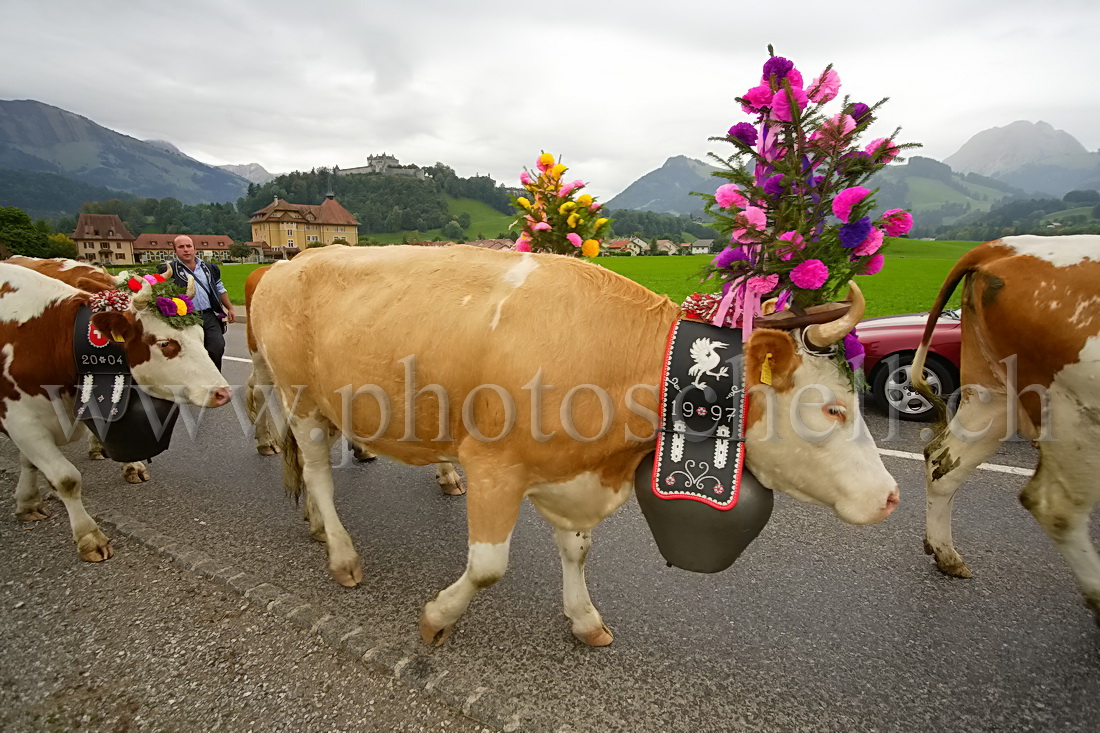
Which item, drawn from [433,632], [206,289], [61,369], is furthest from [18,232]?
[433,632]

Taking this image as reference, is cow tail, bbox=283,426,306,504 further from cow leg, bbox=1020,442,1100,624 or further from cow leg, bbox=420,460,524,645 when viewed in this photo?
cow leg, bbox=1020,442,1100,624

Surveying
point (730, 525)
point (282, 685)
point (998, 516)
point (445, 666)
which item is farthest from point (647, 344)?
point (998, 516)

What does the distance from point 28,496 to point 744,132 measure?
5.14 meters

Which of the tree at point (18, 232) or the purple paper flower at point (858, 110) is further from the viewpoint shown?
the tree at point (18, 232)

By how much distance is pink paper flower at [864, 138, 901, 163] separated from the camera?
193 cm

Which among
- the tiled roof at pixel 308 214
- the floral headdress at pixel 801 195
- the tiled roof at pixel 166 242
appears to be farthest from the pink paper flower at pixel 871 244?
the tiled roof at pixel 308 214

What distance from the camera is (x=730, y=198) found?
213cm

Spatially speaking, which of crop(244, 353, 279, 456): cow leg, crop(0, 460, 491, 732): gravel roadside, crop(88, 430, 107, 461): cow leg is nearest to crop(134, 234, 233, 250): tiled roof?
crop(88, 430, 107, 461): cow leg

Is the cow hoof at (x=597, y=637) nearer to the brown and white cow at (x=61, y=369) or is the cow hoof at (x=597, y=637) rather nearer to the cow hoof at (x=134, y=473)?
the brown and white cow at (x=61, y=369)

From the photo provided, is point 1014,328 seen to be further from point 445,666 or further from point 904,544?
point 445,666

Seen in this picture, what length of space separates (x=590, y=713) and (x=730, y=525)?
3.11 ft

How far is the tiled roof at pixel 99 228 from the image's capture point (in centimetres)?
8488

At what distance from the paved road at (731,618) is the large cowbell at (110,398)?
707mm

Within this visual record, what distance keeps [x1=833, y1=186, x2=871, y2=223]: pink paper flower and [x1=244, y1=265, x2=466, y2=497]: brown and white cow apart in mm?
3314
